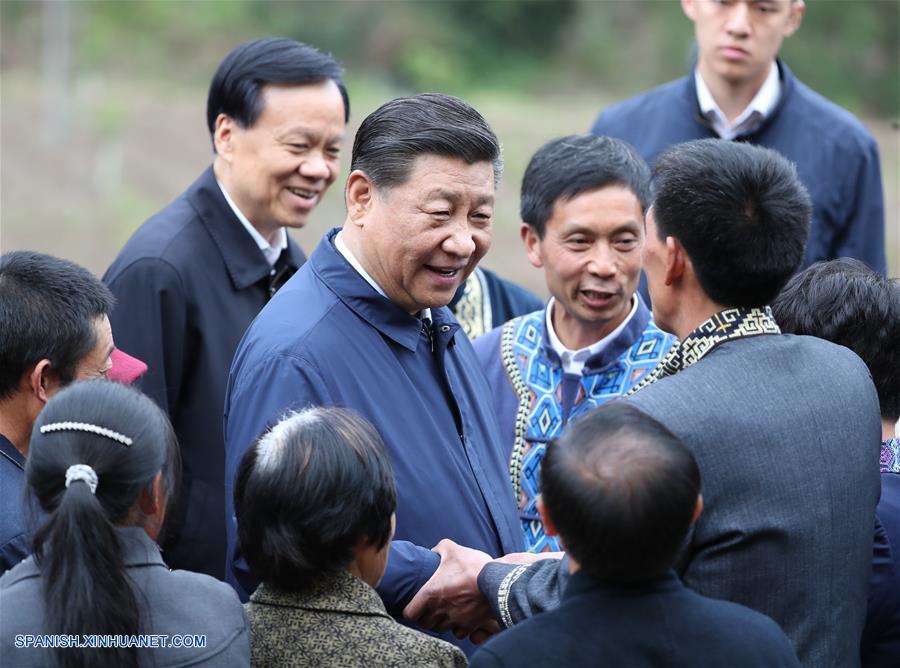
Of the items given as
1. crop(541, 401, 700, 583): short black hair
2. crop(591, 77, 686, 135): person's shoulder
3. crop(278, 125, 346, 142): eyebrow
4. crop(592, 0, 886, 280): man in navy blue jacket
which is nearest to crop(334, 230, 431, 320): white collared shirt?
crop(541, 401, 700, 583): short black hair

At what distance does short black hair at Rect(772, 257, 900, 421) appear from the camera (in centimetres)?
274

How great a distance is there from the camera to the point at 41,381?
2.63 metres

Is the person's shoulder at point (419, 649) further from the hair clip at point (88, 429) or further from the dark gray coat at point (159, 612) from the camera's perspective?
the hair clip at point (88, 429)

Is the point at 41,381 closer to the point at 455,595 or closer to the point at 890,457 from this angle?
the point at 455,595

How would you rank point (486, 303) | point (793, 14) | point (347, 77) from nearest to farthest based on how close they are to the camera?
point (486, 303) < point (793, 14) < point (347, 77)

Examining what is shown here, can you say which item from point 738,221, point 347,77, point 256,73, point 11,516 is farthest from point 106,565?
point 347,77

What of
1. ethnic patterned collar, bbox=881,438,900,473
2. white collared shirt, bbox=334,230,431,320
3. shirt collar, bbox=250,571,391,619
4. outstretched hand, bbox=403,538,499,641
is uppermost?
white collared shirt, bbox=334,230,431,320

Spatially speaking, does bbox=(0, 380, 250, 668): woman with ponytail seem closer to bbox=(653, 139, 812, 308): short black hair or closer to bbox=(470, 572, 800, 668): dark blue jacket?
bbox=(470, 572, 800, 668): dark blue jacket

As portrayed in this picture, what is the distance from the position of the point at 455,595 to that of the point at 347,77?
65.2 ft

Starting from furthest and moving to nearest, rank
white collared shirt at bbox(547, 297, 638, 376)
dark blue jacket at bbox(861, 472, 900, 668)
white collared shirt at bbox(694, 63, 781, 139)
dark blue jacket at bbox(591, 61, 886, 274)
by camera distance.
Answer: white collared shirt at bbox(694, 63, 781, 139) → dark blue jacket at bbox(591, 61, 886, 274) → white collared shirt at bbox(547, 297, 638, 376) → dark blue jacket at bbox(861, 472, 900, 668)

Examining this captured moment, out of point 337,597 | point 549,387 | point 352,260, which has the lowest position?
point 337,597

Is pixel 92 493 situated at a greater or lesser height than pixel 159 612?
greater

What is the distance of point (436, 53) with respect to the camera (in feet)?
77.1

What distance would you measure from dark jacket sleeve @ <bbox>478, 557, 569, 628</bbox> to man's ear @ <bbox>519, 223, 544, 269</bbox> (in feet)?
4.38
